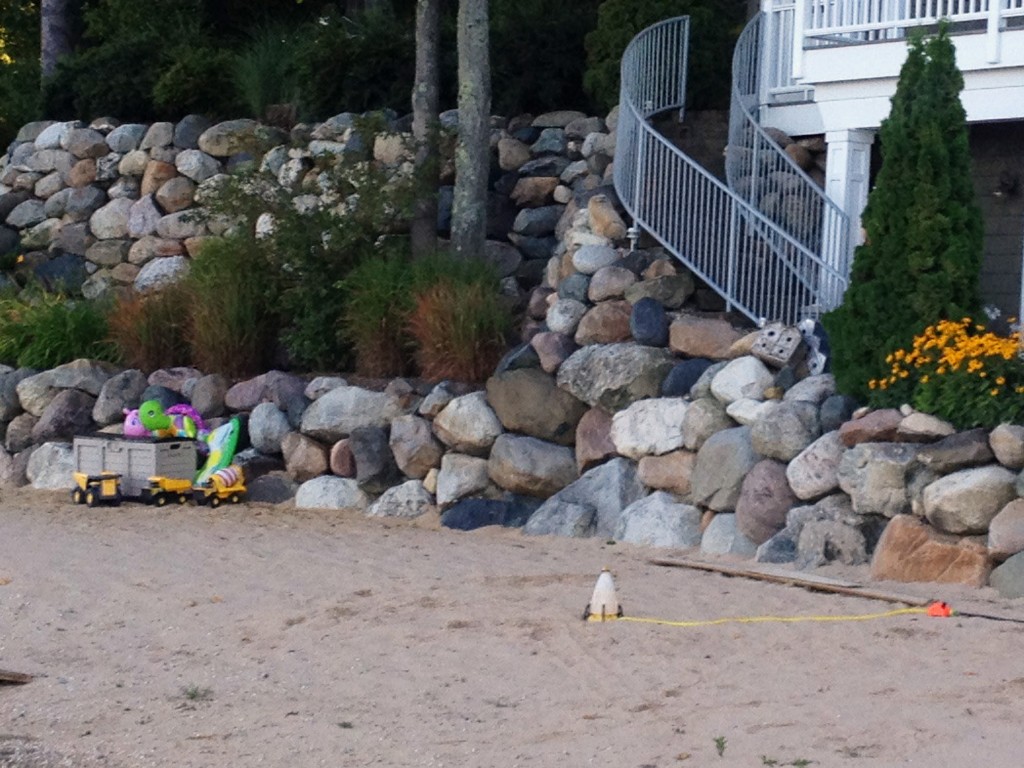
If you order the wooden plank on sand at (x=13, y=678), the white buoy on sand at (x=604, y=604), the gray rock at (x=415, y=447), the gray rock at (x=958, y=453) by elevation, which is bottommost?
the wooden plank on sand at (x=13, y=678)

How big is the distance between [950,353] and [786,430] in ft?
3.97

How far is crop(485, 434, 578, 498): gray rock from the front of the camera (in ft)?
38.6

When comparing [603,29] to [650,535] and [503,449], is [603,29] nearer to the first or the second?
[503,449]

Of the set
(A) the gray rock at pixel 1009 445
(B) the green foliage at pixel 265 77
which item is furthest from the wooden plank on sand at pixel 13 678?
(B) the green foliage at pixel 265 77

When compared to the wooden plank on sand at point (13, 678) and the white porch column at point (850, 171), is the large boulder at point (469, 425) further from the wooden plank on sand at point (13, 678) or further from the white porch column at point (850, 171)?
the wooden plank on sand at point (13, 678)

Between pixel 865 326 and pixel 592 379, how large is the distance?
2180 millimetres

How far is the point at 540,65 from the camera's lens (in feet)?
52.3

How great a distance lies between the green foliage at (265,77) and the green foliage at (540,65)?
8.09 ft

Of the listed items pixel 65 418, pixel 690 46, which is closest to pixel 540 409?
pixel 65 418

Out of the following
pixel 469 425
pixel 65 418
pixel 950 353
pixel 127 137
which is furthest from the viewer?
pixel 127 137

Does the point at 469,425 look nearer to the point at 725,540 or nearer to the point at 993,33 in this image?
the point at 725,540

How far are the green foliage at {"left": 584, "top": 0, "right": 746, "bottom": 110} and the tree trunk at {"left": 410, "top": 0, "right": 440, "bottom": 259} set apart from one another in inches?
58.6

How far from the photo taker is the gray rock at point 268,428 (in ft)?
43.7

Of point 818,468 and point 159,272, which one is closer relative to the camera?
point 818,468
